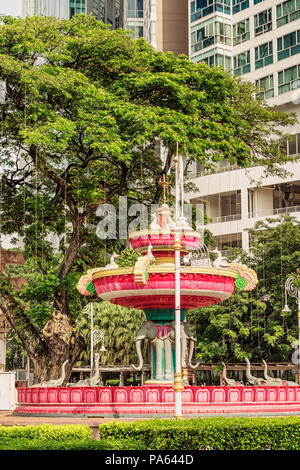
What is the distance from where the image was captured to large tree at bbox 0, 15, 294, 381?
26.5 metres

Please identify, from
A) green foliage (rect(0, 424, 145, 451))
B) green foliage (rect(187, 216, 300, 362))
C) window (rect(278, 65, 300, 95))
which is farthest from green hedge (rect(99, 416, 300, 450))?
window (rect(278, 65, 300, 95))

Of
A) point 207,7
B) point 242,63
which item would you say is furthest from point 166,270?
point 207,7

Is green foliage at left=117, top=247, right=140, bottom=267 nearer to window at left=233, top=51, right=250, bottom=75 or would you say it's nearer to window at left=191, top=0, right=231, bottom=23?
window at left=233, top=51, right=250, bottom=75

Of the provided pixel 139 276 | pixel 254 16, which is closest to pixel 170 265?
pixel 139 276

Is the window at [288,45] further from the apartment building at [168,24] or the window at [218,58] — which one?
the apartment building at [168,24]

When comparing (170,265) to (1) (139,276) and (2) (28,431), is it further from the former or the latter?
(2) (28,431)

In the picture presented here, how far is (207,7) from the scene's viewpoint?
65.4 metres

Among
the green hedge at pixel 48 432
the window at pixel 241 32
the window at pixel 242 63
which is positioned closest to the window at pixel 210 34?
the window at pixel 241 32

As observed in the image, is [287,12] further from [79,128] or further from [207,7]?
[79,128]

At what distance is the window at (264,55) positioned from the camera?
198 ft

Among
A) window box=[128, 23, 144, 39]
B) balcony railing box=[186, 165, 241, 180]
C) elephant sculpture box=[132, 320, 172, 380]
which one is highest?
window box=[128, 23, 144, 39]

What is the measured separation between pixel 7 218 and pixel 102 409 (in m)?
13.6

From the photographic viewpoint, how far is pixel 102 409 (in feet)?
62.2

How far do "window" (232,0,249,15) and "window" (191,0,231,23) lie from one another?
680 millimetres
